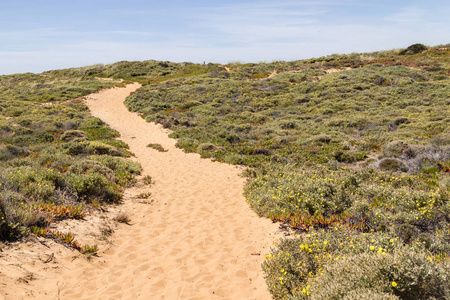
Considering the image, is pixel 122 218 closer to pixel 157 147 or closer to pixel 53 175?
pixel 53 175

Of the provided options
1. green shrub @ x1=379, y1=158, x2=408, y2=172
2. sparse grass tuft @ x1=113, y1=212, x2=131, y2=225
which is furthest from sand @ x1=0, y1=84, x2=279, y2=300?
green shrub @ x1=379, y1=158, x2=408, y2=172

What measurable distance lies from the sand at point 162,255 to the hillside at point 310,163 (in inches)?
20.5

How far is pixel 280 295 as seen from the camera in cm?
432

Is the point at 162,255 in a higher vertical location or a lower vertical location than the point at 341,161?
lower

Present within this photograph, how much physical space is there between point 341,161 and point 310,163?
1.75m

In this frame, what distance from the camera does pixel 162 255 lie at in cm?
611

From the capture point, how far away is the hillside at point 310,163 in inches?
163

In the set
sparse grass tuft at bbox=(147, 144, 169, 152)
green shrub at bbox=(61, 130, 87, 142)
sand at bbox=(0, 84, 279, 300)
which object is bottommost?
sand at bbox=(0, 84, 279, 300)

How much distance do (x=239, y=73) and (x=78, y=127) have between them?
32260mm

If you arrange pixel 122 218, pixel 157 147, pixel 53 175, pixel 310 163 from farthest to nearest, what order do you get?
1. pixel 157 147
2. pixel 310 163
3. pixel 53 175
4. pixel 122 218

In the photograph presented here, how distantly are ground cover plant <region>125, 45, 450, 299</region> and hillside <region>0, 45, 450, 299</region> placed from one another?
0.11 ft

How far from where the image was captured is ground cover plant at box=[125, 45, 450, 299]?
12.0ft

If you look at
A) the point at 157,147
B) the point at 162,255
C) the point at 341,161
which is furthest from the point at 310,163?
the point at 157,147

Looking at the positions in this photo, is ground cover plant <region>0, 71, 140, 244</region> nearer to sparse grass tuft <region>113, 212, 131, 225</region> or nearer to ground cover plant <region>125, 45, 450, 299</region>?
sparse grass tuft <region>113, 212, 131, 225</region>
